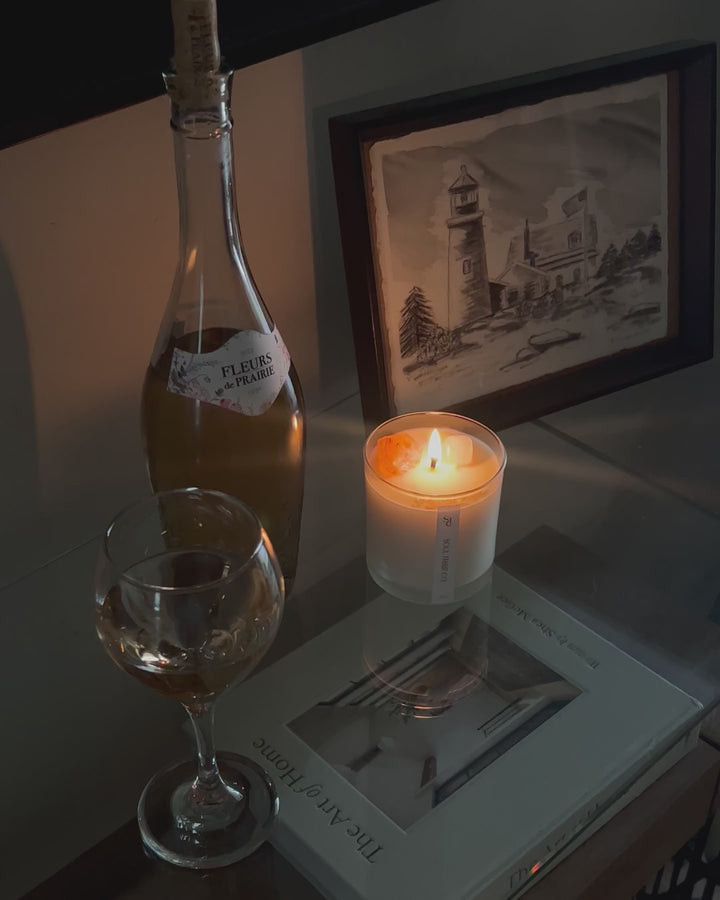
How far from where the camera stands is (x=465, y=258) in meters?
0.71

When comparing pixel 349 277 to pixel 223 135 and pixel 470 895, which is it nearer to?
pixel 223 135

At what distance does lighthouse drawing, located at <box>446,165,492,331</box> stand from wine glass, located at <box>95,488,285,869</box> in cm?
27

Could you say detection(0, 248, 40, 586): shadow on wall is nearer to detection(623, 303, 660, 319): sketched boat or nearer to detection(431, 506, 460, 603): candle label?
detection(431, 506, 460, 603): candle label

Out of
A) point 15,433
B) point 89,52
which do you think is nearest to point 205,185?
point 89,52

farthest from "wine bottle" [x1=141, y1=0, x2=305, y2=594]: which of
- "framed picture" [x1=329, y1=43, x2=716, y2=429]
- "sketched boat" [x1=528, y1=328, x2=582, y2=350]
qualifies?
"sketched boat" [x1=528, y1=328, x2=582, y2=350]

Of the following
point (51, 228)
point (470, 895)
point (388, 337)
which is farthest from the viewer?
point (388, 337)

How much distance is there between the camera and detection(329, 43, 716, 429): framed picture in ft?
2.20

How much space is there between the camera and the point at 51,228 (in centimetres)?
58

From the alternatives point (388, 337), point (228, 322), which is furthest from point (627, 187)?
point (228, 322)

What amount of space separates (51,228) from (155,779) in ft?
1.02

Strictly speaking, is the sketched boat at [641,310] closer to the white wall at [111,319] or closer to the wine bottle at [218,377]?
the white wall at [111,319]

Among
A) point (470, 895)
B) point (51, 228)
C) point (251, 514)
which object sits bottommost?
point (470, 895)

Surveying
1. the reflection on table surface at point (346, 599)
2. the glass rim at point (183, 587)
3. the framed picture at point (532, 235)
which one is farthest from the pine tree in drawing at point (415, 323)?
the glass rim at point (183, 587)

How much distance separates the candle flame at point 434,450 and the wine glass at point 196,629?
6.2 inches
